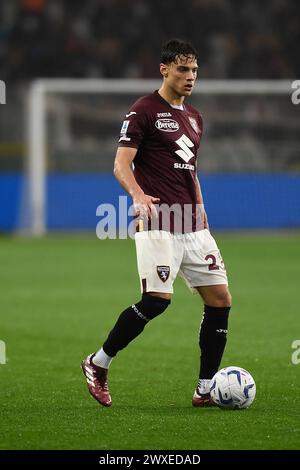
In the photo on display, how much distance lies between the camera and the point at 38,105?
2242 cm

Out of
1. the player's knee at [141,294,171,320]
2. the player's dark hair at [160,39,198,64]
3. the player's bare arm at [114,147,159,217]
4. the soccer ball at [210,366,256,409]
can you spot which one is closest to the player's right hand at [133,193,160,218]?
the player's bare arm at [114,147,159,217]

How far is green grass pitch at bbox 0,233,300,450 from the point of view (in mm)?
5660

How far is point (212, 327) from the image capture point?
6.75 m

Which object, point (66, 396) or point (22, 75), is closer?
Result: point (66, 396)

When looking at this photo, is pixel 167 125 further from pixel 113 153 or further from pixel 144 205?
pixel 113 153

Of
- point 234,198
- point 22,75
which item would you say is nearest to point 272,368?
point 234,198

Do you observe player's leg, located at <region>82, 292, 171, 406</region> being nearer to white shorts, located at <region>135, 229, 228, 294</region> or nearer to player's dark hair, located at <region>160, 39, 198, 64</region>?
white shorts, located at <region>135, 229, 228, 294</region>

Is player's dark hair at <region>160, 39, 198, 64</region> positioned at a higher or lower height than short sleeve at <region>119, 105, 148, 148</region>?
higher

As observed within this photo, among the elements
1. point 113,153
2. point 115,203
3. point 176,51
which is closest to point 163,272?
point 176,51

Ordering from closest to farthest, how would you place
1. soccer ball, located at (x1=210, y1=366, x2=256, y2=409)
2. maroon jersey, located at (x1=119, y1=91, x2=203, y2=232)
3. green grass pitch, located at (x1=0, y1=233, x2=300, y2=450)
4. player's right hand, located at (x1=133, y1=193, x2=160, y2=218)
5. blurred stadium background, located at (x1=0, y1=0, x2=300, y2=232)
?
green grass pitch, located at (x1=0, y1=233, x2=300, y2=450) < player's right hand, located at (x1=133, y1=193, x2=160, y2=218) < soccer ball, located at (x1=210, y1=366, x2=256, y2=409) < maroon jersey, located at (x1=119, y1=91, x2=203, y2=232) < blurred stadium background, located at (x1=0, y1=0, x2=300, y2=232)

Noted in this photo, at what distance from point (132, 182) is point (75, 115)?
16.4 meters

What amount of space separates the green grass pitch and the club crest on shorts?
2.57 feet
